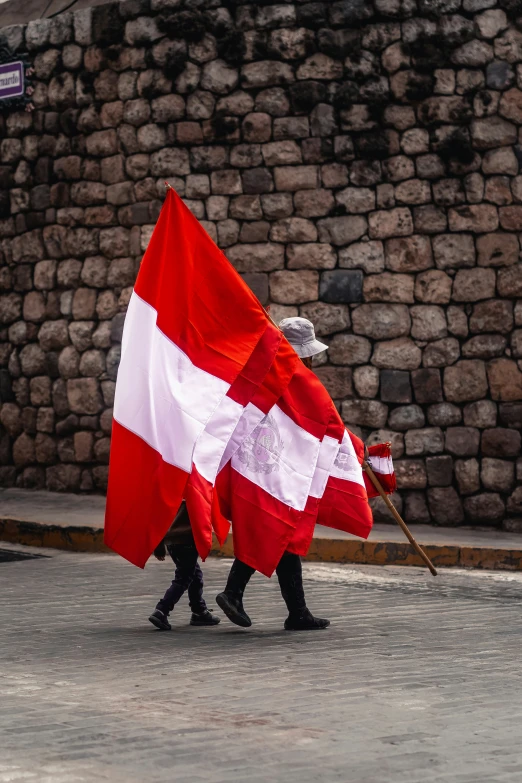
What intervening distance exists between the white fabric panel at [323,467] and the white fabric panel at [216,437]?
1.53 feet

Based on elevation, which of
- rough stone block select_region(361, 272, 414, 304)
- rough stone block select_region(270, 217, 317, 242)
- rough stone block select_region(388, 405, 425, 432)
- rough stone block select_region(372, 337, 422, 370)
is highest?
rough stone block select_region(270, 217, 317, 242)

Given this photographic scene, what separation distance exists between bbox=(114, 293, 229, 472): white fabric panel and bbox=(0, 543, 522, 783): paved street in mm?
967

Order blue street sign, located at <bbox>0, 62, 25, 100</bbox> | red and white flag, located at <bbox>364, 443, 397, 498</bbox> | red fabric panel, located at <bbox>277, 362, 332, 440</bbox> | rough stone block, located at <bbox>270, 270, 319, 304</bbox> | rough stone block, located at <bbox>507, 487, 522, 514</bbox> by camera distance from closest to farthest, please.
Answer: red fabric panel, located at <bbox>277, 362, 332, 440</bbox>
red and white flag, located at <bbox>364, 443, 397, 498</bbox>
rough stone block, located at <bbox>507, 487, 522, 514</bbox>
rough stone block, located at <bbox>270, 270, 319, 304</bbox>
blue street sign, located at <bbox>0, 62, 25, 100</bbox>

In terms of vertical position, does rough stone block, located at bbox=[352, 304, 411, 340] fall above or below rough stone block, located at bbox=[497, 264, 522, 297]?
below

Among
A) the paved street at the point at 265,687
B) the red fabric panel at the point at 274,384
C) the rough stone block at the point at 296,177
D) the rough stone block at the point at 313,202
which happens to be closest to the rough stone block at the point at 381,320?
the rough stone block at the point at 313,202

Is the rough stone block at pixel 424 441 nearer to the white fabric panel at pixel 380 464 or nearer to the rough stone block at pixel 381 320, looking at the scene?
the rough stone block at pixel 381 320

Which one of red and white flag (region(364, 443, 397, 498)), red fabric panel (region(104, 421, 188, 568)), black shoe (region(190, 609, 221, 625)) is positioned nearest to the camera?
red fabric panel (region(104, 421, 188, 568))

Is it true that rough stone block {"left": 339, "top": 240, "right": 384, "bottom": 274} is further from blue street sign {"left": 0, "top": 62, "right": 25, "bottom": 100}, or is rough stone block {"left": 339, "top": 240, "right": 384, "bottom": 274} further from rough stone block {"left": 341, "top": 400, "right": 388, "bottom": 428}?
blue street sign {"left": 0, "top": 62, "right": 25, "bottom": 100}

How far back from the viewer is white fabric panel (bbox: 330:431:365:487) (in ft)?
22.3

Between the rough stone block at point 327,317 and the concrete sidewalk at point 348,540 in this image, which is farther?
the rough stone block at point 327,317

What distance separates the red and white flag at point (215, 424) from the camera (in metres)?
6.43

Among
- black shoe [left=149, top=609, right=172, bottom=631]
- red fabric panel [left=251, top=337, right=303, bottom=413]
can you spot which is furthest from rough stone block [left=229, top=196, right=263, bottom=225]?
black shoe [left=149, top=609, right=172, bottom=631]

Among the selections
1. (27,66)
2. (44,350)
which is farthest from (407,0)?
(44,350)

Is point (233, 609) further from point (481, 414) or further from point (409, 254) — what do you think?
point (409, 254)
